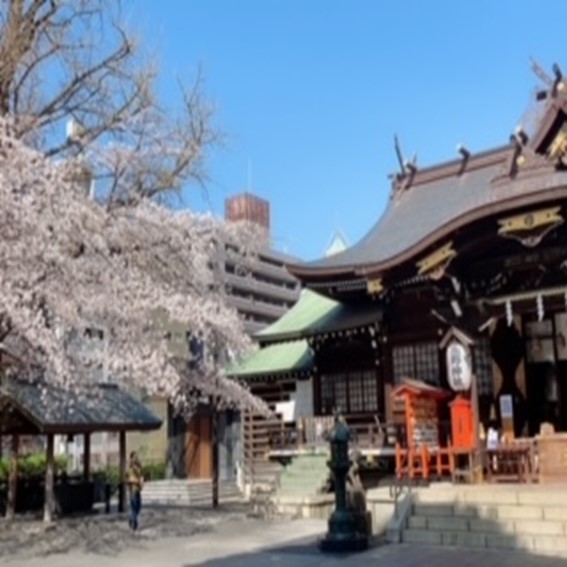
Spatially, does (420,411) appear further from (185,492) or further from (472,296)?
(185,492)

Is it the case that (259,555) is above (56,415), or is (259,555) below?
below

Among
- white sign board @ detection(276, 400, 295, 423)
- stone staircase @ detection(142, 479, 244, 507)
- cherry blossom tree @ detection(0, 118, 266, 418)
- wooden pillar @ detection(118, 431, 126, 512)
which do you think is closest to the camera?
cherry blossom tree @ detection(0, 118, 266, 418)

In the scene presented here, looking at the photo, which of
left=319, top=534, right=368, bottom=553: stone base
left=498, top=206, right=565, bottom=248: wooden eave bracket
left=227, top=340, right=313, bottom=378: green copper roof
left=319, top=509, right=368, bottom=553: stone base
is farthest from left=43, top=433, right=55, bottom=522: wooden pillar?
left=498, top=206, right=565, bottom=248: wooden eave bracket

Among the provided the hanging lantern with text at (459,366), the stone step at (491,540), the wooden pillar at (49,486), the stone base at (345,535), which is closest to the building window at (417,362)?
the hanging lantern with text at (459,366)

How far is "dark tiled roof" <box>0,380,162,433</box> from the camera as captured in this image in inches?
713

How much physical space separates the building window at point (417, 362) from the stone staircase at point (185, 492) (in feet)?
32.1

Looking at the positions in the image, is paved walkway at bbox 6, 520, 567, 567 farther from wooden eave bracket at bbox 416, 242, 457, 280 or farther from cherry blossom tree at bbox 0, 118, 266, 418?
wooden eave bracket at bbox 416, 242, 457, 280

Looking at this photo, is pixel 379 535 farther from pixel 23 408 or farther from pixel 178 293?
pixel 23 408

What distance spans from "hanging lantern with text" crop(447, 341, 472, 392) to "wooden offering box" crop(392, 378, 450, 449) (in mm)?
1113

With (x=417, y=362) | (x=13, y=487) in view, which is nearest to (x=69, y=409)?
(x=13, y=487)

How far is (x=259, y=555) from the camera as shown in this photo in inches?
521

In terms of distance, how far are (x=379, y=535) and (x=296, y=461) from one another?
276 inches

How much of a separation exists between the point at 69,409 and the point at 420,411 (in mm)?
8909

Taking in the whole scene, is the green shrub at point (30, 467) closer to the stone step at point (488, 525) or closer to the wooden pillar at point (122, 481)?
the wooden pillar at point (122, 481)
